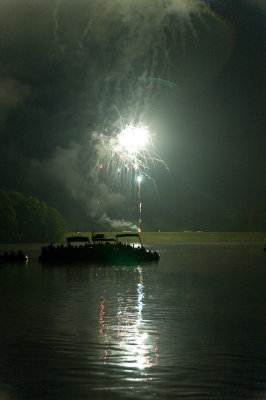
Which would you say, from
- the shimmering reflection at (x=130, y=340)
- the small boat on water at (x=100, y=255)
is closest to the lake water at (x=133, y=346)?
the shimmering reflection at (x=130, y=340)

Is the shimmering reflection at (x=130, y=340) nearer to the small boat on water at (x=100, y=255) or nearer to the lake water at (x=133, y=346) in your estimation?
the lake water at (x=133, y=346)

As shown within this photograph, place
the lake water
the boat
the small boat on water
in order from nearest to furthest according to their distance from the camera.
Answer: the lake water
the small boat on water
the boat

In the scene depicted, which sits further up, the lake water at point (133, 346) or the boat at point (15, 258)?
the boat at point (15, 258)

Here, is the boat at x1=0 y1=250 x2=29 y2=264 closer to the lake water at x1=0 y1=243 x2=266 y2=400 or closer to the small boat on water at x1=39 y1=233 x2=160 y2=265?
the small boat on water at x1=39 y1=233 x2=160 y2=265

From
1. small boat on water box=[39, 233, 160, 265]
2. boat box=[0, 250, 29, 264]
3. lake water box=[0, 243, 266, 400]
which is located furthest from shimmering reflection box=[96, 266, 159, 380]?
boat box=[0, 250, 29, 264]

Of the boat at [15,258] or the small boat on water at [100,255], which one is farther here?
the boat at [15,258]

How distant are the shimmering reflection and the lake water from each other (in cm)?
4

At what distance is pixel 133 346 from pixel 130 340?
4.95 feet

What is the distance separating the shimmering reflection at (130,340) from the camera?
21.4 meters

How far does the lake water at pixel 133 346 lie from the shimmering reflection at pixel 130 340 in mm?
36

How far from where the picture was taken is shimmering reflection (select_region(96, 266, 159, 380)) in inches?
844

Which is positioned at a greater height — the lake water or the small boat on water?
the small boat on water

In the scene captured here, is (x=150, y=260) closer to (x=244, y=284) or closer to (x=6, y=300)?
(x=244, y=284)

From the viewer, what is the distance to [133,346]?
24859mm
